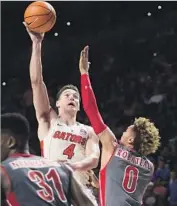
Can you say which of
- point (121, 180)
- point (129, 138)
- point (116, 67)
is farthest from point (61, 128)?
point (116, 67)

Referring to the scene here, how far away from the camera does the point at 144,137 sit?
489 centimetres

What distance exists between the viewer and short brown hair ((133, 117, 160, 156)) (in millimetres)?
4871

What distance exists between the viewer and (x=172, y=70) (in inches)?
446

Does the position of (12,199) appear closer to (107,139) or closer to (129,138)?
(107,139)

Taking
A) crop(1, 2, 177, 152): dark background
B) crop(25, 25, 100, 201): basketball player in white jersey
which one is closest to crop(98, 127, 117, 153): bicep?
crop(25, 25, 100, 201): basketball player in white jersey

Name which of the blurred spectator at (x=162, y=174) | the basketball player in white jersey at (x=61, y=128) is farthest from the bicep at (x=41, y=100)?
the blurred spectator at (x=162, y=174)

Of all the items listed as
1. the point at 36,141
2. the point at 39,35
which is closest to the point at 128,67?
the point at 36,141

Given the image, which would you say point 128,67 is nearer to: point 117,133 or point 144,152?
point 117,133

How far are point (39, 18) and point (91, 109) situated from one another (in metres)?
0.94

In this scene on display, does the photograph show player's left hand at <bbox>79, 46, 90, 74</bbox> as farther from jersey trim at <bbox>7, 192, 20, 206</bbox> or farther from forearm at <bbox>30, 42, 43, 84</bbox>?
jersey trim at <bbox>7, 192, 20, 206</bbox>

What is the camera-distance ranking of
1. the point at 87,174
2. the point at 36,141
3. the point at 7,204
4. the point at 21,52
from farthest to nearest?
the point at 21,52
the point at 36,141
the point at 87,174
the point at 7,204

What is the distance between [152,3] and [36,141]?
3.65 metres

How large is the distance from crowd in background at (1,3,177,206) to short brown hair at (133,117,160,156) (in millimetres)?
4620

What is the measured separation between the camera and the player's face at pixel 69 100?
207 inches
